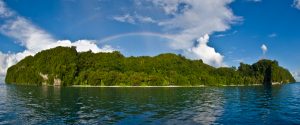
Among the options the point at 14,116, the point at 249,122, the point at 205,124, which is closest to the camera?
the point at 205,124

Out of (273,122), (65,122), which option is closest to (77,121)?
(65,122)

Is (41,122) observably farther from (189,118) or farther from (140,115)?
(189,118)

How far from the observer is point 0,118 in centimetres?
5816

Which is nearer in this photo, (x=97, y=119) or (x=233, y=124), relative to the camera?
(x=233, y=124)

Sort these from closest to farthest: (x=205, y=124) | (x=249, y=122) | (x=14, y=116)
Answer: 1. (x=205, y=124)
2. (x=249, y=122)
3. (x=14, y=116)

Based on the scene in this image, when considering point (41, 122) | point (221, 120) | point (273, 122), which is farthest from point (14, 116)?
point (273, 122)

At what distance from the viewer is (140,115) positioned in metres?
62.3

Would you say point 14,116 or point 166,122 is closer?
point 166,122

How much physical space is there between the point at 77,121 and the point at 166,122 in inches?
615

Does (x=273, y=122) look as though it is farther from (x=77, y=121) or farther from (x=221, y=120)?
(x=77, y=121)

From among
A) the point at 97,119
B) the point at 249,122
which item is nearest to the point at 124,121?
the point at 97,119

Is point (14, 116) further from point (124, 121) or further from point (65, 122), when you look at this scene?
point (124, 121)

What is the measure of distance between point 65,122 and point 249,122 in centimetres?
3205

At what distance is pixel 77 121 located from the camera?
55094mm
